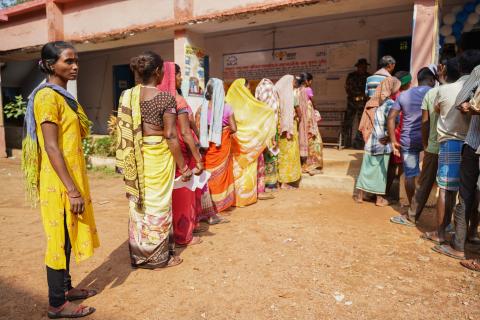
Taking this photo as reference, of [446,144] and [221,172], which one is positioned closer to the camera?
[446,144]

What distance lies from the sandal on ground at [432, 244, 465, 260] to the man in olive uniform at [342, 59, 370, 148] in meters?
4.75

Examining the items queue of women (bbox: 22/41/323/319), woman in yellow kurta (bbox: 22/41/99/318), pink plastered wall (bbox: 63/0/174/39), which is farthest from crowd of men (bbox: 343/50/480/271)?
pink plastered wall (bbox: 63/0/174/39)

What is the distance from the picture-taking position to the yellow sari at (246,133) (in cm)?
496

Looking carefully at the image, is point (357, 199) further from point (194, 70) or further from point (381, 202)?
point (194, 70)

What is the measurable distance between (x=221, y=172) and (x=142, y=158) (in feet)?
6.11

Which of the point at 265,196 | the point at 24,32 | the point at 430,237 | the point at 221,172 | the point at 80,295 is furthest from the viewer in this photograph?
the point at 24,32

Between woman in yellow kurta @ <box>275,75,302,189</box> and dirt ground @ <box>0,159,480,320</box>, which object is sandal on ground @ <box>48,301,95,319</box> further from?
woman in yellow kurta @ <box>275,75,302,189</box>

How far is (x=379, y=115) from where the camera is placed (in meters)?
4.66

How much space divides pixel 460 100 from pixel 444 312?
1.74m

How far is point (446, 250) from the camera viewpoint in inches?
131

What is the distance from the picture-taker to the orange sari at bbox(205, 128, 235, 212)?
14.6ft

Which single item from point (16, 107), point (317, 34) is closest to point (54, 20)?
point (16, 107)

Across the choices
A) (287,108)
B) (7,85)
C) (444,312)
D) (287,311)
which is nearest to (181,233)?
(287,311)

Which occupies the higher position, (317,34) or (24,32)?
(24,32)
